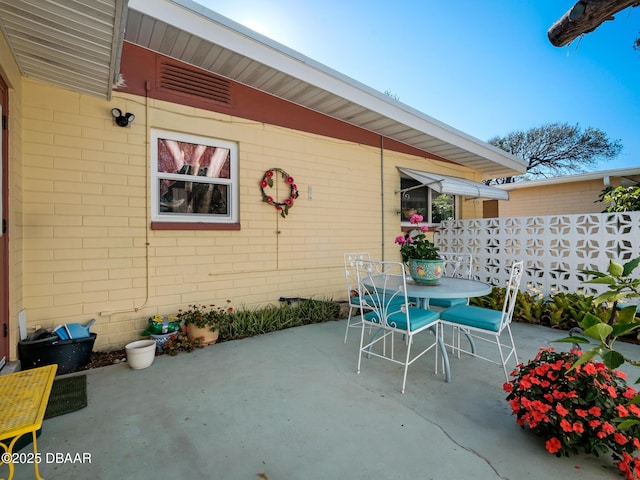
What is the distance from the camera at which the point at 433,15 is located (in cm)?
642

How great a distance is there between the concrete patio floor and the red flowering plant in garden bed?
11 cm

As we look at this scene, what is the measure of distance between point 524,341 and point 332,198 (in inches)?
123

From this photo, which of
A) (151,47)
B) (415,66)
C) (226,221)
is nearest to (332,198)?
(226,221)

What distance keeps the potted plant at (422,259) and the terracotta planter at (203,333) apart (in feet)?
7.31

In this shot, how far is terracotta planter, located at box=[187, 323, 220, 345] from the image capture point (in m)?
3.26

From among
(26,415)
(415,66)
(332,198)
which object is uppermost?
(415,66)

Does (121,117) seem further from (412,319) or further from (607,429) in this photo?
(607,429)

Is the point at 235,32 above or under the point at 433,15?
under

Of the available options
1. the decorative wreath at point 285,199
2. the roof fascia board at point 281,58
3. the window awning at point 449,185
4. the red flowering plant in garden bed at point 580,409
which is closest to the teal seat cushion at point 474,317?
the red flowering plant in garden bed at point 580,409

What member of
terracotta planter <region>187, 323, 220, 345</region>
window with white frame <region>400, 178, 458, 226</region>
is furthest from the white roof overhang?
terracotta planter <region>187, 323, 220, 345</region>

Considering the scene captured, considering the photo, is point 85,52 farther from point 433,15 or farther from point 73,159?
point 433,15

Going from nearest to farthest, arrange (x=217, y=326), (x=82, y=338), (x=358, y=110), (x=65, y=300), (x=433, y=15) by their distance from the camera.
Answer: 1. (x=82, y=338)
2. (x=65, y=300)
3. (x=217, y=326)
4. (x=358, y=110)
5. (x=433, y=15)

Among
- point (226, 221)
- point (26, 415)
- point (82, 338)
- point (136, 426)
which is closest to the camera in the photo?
point (26, 415)

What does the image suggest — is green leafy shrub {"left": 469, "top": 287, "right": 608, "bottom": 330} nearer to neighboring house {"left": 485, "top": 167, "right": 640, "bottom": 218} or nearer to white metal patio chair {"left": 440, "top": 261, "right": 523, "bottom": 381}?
white metal patio chair {"left": 440, "top": 261, "right": 523, "bottom": 381}
